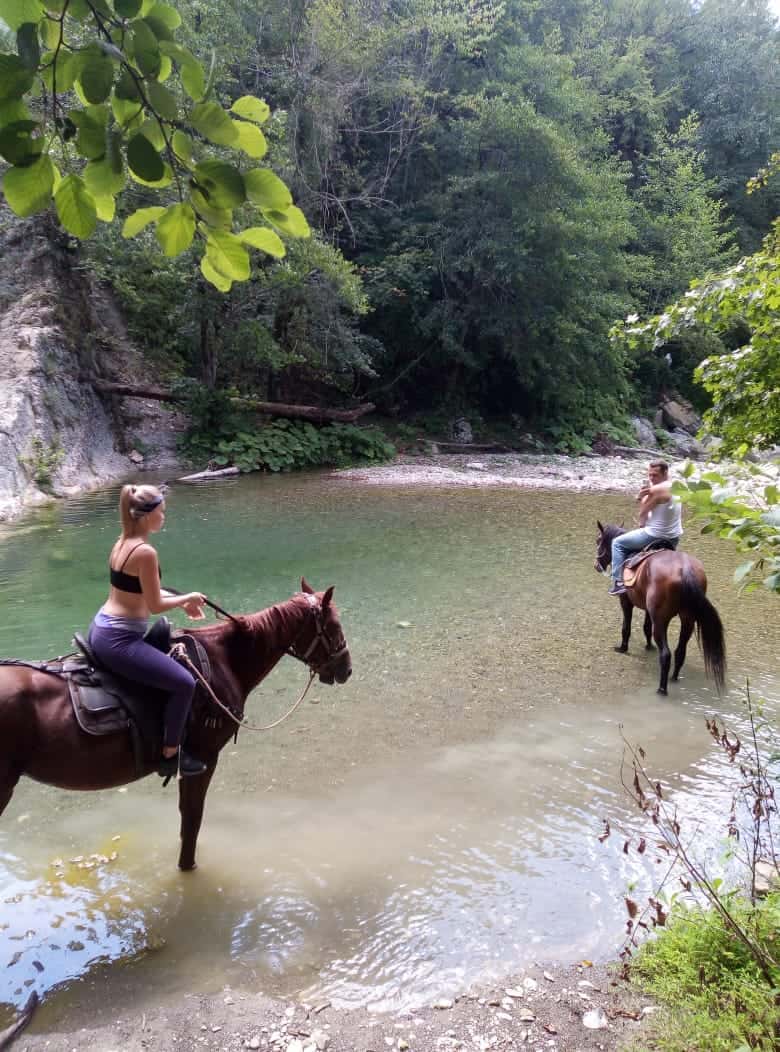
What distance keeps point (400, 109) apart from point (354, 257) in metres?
5.37

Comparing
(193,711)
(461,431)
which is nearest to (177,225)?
(193,711)

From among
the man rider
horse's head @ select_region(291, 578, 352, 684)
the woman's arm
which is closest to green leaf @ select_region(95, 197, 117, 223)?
the woman's arm

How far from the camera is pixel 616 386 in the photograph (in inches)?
1103

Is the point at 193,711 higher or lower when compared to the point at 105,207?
lower

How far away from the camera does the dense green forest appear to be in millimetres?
20703

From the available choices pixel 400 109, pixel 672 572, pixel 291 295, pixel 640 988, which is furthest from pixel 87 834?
pixel 400 109

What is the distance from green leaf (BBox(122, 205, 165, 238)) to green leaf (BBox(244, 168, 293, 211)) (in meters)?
0.22

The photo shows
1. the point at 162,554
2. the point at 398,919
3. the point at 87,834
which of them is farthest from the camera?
→ the point at 162,554

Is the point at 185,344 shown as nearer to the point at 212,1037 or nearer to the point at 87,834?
the point at 87,834

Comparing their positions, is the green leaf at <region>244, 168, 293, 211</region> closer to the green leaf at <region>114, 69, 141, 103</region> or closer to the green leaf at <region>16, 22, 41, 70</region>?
the green leaf at <region>114, 69, 141, 103</region>

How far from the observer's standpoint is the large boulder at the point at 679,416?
30656 mm

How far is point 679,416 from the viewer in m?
31.0

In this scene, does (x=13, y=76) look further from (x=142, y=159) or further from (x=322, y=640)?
(x=322, y=640)

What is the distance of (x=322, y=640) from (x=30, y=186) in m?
3.31
